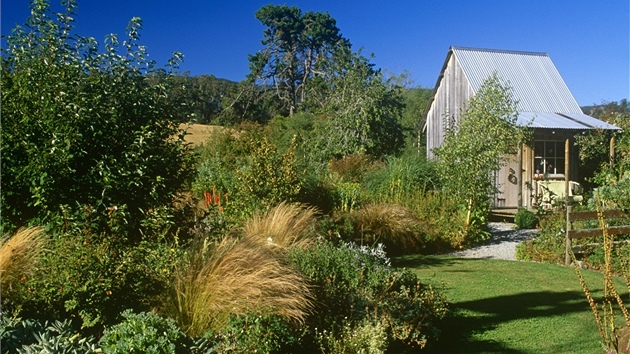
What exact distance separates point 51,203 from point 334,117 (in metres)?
16.5

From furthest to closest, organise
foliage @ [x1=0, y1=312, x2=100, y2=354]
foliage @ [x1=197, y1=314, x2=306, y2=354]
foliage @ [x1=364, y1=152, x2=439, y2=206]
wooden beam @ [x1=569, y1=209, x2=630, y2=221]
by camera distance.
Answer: foliage @ [x1=364, y1=152, x2=439, y2=206] → wooden beam @ [x1=569, y1=209, x2=630, y2=221] → foliage @ [x1=197, y1=314, x2=306, y2=354] → foliage @ [x1=0, y1=312, x2=100, y2=354]

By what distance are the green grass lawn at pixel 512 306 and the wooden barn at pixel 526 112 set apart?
329 inches

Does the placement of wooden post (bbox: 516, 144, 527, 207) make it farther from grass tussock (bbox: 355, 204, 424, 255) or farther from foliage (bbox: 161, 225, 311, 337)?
foliage (bbox: 161, 225, 311, 337)

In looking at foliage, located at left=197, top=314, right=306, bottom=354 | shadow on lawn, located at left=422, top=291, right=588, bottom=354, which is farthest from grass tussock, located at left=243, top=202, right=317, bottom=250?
foliage, located at left=197, top=314, right=306, bottom=354

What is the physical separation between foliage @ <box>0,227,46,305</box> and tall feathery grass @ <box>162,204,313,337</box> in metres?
1.29

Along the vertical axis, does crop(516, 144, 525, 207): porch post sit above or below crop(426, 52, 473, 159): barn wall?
below

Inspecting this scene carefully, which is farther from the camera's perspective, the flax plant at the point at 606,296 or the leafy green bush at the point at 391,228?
the leafy green bush at the point at 391,228

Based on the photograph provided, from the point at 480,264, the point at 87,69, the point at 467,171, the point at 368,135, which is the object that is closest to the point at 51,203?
the point at 87,69

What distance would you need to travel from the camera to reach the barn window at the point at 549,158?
21750mm

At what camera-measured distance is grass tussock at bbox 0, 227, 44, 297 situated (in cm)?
586

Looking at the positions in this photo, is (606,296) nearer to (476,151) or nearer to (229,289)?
(229,289)

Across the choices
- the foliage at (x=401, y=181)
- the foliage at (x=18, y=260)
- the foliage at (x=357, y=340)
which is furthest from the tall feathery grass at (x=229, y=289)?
the foliage at (x=401, y=181)

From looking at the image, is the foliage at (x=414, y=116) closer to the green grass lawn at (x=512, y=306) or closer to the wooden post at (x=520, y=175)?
the wooden post at (x=520, y=175)

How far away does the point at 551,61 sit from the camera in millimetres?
25297
